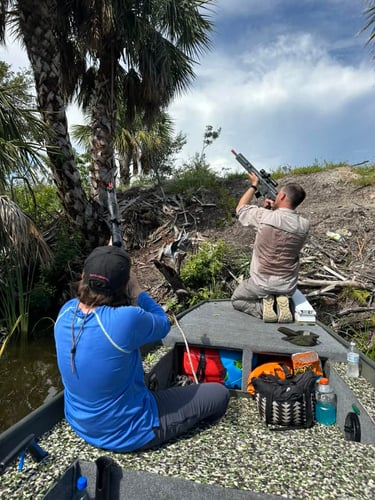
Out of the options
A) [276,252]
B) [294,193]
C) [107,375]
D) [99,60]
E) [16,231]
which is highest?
[99,60]

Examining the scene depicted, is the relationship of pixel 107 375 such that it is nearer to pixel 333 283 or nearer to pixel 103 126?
pixel 333 283

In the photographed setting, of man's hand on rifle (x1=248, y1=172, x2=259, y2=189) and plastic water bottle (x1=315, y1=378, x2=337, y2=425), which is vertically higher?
man's hand on rifle (x1=248, y1=172, x2=259, y2=189)

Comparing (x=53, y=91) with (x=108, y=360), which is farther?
(x=53, y=91)

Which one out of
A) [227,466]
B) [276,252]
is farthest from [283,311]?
[227,466]

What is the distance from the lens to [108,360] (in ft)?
6.23

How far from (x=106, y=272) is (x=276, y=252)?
2.56 metres

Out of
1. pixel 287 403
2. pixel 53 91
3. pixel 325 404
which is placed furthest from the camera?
pixel 53 91

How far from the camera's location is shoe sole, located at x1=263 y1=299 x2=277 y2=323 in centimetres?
411

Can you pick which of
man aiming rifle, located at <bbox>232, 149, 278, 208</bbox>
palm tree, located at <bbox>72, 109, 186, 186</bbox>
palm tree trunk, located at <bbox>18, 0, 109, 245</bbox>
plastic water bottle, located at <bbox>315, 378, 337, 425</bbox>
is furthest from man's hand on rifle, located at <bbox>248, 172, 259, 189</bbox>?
palm tree, located at <bbox>72, 109, 186, 186</bbox>

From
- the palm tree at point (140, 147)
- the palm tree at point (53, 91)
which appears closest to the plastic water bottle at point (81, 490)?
the palm tree at point (53, 91)

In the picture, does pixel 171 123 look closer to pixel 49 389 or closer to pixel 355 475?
pixel 49 389

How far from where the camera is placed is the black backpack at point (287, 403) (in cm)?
261

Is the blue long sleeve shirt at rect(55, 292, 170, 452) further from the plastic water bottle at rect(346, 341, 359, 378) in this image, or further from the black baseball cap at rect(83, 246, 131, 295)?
the plastic water bottle at rect(346, 341, 359, 378)

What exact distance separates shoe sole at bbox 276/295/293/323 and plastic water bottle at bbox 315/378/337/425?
128 cm
